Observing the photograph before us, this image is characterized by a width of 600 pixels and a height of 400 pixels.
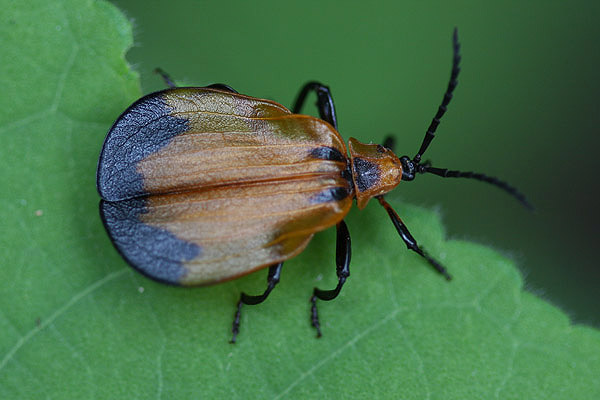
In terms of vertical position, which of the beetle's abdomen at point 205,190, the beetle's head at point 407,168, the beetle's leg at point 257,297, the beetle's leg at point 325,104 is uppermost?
the beetle's leg at point 325,104

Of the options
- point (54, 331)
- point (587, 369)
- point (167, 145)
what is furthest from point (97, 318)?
point (587, 369)

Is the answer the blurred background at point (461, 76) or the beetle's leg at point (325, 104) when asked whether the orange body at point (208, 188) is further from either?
the blurred background at point (461, 76)

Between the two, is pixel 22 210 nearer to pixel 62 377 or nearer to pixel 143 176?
pixel 143 176

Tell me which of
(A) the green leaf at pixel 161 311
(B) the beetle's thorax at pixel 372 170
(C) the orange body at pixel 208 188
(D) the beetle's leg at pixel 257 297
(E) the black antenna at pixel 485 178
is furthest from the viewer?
(B) the beetle's thorax at pixel 372 170

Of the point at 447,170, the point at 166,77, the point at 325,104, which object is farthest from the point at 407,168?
the point at 166,77

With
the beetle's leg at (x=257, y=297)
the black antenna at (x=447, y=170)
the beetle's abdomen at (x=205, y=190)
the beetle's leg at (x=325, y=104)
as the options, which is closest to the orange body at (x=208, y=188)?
the beetle's abdomen at (x=205, y=190)

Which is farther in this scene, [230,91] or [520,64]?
[520,64]

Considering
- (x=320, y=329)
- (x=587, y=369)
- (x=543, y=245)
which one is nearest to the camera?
(x=587, y=369)
